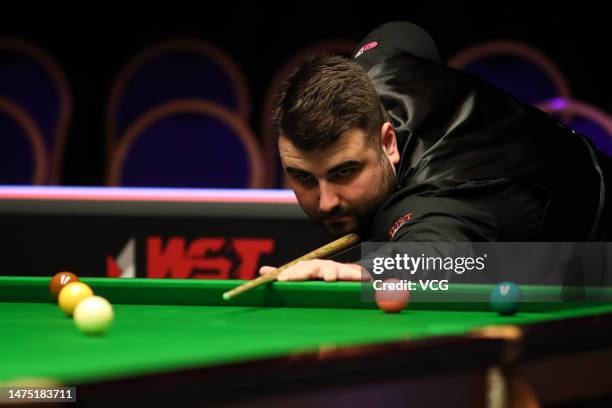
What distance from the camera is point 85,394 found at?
134cm

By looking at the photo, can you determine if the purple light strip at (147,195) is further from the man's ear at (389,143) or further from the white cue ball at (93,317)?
the white cue ball at (93,317)

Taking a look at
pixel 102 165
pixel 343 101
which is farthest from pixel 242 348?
pixel 102 165

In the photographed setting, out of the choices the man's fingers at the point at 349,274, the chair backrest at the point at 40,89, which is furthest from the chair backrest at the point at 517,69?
the man's fingers at the point at 349,274

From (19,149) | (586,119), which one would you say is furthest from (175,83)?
(586,119)

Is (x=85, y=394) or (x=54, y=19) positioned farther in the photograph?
(x=54, y=19)

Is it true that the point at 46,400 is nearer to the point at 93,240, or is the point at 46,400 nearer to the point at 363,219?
the point at 363,219

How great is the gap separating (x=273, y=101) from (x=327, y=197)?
3127 mm

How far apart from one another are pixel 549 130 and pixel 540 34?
3.00 m

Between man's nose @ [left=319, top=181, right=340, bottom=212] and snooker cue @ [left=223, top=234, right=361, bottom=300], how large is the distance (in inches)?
3.9

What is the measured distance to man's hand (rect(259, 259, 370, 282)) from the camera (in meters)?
2.41

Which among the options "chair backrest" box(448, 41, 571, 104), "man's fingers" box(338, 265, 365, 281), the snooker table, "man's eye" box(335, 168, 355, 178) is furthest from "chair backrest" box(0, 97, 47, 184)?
"man's fingers" box(338, 265, 365, 281)

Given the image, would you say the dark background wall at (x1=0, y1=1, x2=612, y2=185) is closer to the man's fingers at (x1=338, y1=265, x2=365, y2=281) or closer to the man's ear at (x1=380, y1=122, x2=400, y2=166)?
the man's ear at (x1=380, y1=122, x2=400, y2=166)

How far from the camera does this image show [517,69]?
5.82 meters

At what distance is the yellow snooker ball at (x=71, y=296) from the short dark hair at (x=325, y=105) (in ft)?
3.06
